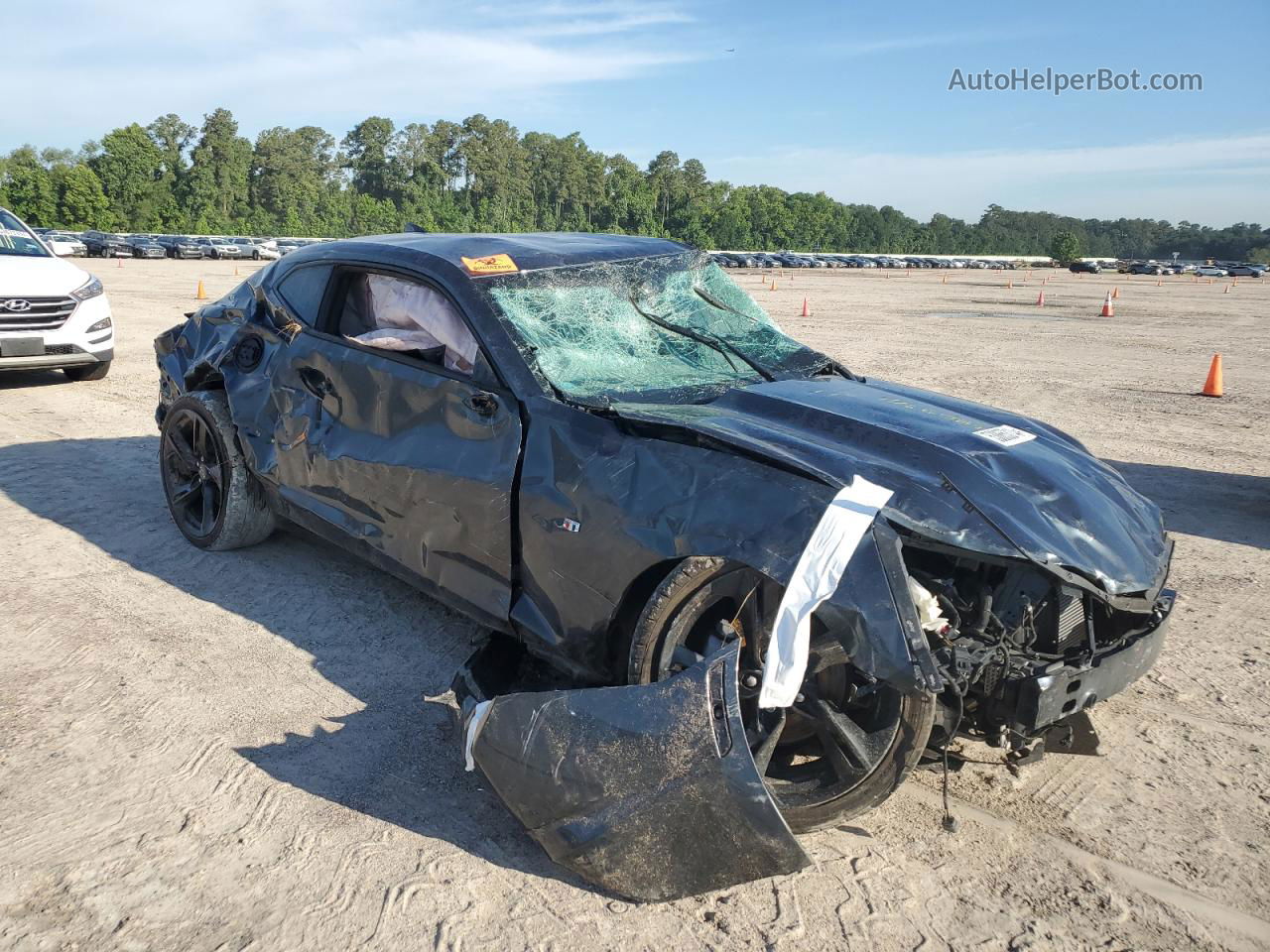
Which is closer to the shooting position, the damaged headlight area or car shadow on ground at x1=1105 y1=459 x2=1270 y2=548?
the damaged headlight area

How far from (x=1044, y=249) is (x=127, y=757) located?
201m

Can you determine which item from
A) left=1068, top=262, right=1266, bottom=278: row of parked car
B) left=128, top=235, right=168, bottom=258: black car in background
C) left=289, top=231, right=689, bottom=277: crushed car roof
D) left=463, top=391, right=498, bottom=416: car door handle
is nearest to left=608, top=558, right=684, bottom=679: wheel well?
left=463, top=391, right=498, bottom=416: car door handle

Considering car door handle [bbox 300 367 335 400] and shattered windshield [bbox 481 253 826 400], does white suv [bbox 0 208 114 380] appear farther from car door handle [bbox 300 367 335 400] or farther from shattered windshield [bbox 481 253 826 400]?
shattered windshield [bbox 481 253 826 400]

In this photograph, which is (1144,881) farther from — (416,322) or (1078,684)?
(416,322)

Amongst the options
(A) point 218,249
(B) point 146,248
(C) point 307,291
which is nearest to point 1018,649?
(C) point 307,291

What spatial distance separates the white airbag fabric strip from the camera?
2.53 m

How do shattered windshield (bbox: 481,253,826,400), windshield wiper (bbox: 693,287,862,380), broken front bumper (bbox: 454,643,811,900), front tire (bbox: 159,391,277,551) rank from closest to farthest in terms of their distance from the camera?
1. broken front bumper (bbox: 454,643,811,900)
2. shattered windshield (bbox: 481,253,826,400)
3. windshield wiper (bbox: 693,287,862,380)
4. front tire (bbox: 159,391,277,551)

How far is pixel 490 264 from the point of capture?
3.92 metres

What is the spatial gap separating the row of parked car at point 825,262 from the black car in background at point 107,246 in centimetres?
4195

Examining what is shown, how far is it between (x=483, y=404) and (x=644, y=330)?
0.91 m

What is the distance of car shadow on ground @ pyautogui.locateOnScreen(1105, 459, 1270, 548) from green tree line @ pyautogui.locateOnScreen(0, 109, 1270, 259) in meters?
71.1

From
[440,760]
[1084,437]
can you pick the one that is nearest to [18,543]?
[440,760]

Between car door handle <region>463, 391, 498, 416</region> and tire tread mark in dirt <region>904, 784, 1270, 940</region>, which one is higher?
car door handle <region>463, 391, 498, 416</region>

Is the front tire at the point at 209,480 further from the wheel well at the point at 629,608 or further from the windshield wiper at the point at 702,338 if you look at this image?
the wheel well at the point at 629,608
